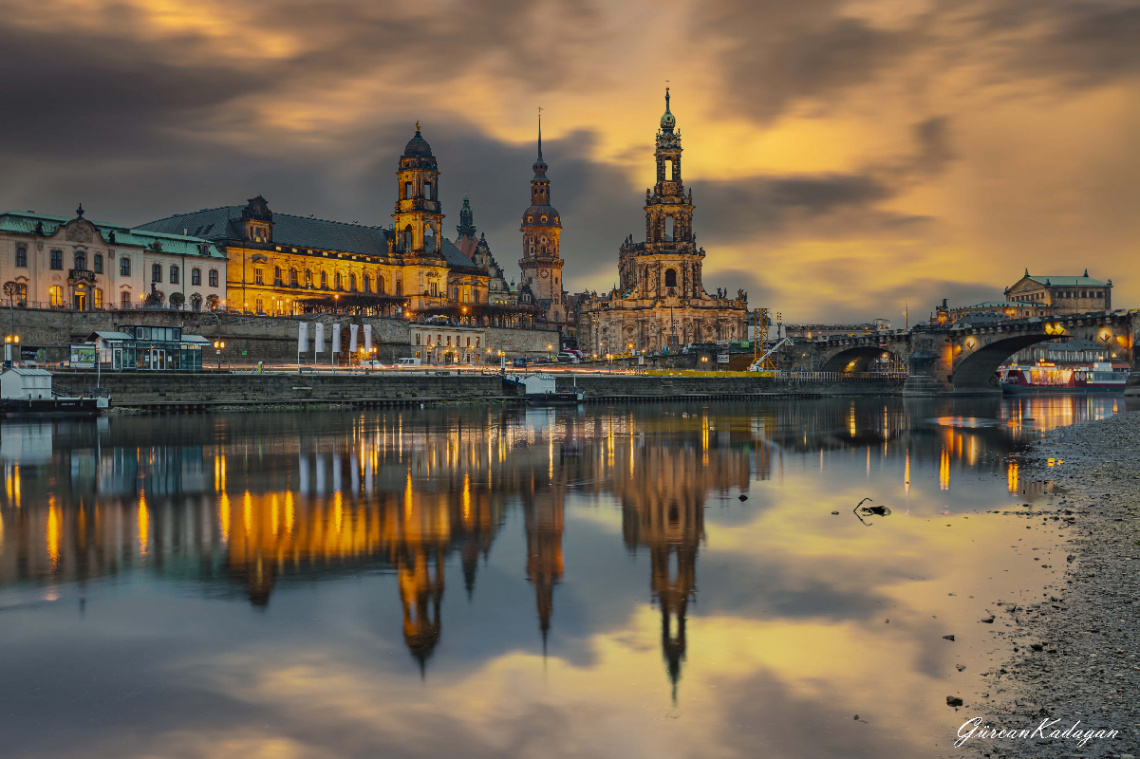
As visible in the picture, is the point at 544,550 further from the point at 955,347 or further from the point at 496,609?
the point at 955,347

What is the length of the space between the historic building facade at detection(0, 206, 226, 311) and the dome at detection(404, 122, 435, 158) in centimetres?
4228

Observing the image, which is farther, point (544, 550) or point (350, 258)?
point (350, 258)

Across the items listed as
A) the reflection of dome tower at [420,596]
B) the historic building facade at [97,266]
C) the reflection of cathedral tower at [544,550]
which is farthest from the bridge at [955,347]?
the reflection of dome tower at [420,596]

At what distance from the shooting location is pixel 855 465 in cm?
3959

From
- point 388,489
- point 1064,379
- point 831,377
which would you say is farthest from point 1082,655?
point 1064,379

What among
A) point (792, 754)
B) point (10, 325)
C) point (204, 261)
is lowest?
point (792, 754)

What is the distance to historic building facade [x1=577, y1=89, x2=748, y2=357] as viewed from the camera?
16625 cm

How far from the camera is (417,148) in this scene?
15362 cm

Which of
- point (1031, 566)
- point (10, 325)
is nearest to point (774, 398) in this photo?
point (10, 325)

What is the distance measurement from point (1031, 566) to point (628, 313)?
15264 centimetres

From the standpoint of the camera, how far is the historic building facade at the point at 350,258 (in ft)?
438

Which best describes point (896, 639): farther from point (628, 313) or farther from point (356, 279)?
point (628, 313)

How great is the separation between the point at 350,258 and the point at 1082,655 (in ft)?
475

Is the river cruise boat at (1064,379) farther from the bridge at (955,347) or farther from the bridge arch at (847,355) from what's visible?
the bridge arch at (847,355)
